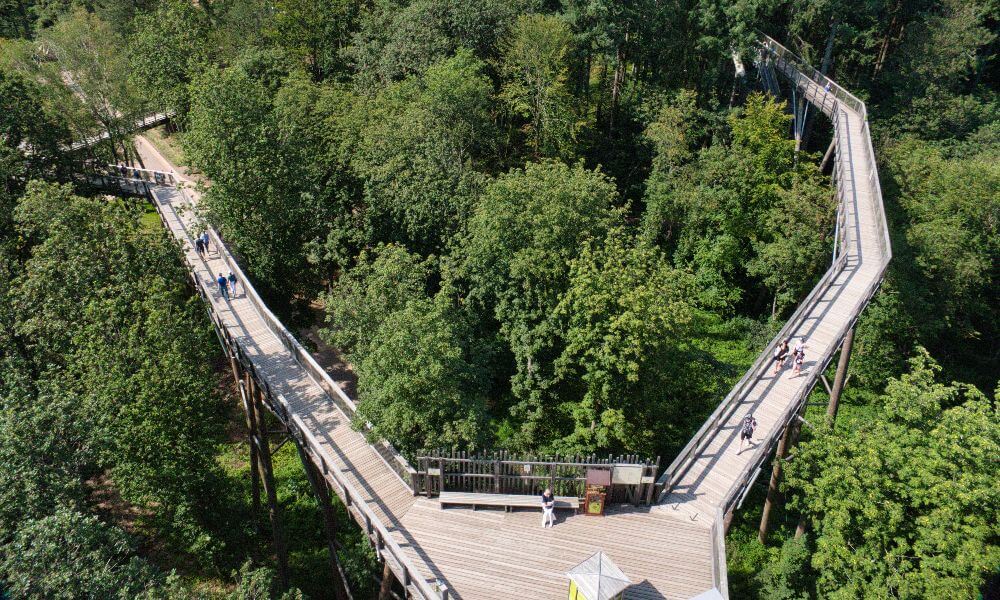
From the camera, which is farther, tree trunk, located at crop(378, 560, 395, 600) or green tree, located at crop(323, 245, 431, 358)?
green tree, located at crop(323, 245, 431, 358)

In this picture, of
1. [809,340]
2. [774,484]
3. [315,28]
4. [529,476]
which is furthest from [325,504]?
[315,28]

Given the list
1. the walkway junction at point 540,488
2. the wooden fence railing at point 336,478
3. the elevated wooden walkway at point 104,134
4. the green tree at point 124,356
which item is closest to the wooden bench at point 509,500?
the walkway junction at point 540,488

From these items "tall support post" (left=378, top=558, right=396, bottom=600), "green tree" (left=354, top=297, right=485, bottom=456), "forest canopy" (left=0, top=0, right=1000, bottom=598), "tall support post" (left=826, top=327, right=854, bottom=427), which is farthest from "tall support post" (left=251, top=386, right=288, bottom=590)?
"tall support post" (left=826, top=327, right=854, bottom=427)

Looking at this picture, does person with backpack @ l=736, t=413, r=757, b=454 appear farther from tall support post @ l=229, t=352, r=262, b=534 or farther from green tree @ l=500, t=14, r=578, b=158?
green tree @ l=500, t=14, r=578, b=158

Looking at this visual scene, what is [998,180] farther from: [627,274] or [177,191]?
[177,191]

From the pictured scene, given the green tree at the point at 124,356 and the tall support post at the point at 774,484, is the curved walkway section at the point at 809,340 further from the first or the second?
the green tree at the point at 124,356

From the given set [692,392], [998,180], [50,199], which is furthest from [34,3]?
[998,180]
